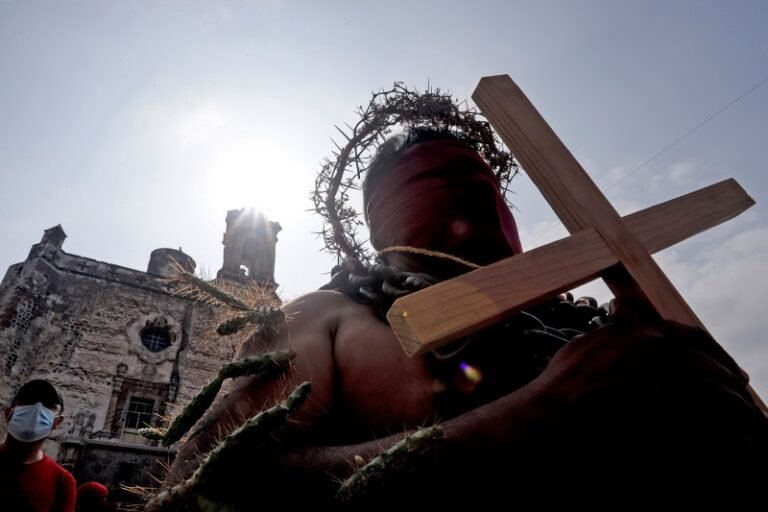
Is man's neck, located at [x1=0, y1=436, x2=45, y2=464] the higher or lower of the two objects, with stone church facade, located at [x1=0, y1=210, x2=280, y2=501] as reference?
lower

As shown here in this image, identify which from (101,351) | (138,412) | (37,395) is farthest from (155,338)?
(37,395)

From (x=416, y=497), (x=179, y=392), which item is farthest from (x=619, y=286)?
(x=179, y=392)

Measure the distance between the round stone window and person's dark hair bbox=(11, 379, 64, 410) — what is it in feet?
45.6

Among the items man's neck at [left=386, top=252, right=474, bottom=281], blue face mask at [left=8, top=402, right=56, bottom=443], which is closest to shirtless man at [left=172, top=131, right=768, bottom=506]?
man's neck at [left=386, top=252, right=474, bottom=281]

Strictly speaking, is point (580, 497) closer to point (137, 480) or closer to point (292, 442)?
point (292, 442)

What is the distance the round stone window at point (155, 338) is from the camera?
648 inches

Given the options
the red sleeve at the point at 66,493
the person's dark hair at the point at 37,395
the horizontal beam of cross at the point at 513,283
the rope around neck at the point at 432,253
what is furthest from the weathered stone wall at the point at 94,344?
the horizontal beam of cross at the point at 513,283

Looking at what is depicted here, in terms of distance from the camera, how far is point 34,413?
136 inches

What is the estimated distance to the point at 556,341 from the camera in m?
1.11

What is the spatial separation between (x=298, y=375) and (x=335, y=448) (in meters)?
0.19

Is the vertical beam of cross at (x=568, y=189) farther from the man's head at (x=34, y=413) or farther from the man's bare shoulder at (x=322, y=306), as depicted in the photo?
the man's head at (x=34, y=413)

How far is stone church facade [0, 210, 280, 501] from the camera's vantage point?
42.0 ft

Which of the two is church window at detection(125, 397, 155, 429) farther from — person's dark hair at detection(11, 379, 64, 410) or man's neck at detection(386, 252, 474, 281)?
man's neck at detection(386, 252, 474, 281)

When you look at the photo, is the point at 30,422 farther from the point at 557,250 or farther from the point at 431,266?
the point at 557,250
